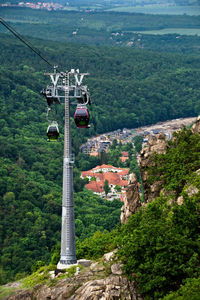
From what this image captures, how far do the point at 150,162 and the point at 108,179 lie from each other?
87.9 meters

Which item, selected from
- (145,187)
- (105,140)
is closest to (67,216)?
(145,187)

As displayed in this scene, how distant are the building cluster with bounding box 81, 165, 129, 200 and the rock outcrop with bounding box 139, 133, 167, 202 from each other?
71.1m

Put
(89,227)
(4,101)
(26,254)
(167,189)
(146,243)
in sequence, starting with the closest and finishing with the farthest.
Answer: (146,243)
(167,189)
(26,254)
(89,227)
(4,101)

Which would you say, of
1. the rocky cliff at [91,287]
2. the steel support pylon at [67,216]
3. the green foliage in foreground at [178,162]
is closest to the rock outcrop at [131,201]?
the green foliage in foreground at [178,162]

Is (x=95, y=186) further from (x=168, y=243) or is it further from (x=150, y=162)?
(x=168, y=243)

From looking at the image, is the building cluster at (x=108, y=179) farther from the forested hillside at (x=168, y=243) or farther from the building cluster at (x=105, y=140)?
Result: the forested hillside at (x=168, y=243)

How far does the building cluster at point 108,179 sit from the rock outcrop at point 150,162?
71.1m

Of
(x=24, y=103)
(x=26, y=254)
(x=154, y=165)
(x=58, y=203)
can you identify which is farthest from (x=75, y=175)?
(x=154, y=165)

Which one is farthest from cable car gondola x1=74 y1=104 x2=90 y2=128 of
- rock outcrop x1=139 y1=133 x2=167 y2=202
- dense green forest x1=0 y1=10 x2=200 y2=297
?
rock outcrop x1=139 y1=133 x2=167 y2=202

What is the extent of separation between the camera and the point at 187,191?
32.7 meters

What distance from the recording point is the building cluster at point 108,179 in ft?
389

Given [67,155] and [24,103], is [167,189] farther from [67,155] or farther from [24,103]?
[24,103]

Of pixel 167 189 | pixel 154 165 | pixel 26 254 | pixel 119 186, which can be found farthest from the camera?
pixel 119 186

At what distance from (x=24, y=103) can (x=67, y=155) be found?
5232 inches
